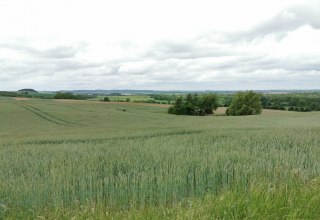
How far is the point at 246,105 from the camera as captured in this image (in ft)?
296

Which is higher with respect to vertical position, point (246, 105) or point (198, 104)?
point (198, 104)

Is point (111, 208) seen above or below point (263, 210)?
below

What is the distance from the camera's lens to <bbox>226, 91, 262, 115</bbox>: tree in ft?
292

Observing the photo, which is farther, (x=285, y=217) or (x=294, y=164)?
(x=294, y=164)

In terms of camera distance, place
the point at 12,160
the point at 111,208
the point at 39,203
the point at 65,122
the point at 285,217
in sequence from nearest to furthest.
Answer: the point at 285,217 → the point at 111,208 → the point at 39,203 → the point at 12,160 → the point at 65,122

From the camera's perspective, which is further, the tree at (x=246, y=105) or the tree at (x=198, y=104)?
the tree at (x=246, y=105)

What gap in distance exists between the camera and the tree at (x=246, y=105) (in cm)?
8888

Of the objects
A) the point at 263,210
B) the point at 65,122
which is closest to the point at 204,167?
the point at 263,210

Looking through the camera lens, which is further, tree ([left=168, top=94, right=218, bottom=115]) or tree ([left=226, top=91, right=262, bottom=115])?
tree ([left=226, top=91, right=262, bottom=115])

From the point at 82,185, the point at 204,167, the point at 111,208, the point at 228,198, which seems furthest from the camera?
the point at 204,167

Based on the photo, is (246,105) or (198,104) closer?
(246,105)

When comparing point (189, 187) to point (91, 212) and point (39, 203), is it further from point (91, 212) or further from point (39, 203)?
point (39, 203)

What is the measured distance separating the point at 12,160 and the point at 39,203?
6.49 meters

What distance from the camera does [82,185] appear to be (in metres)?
6.75
